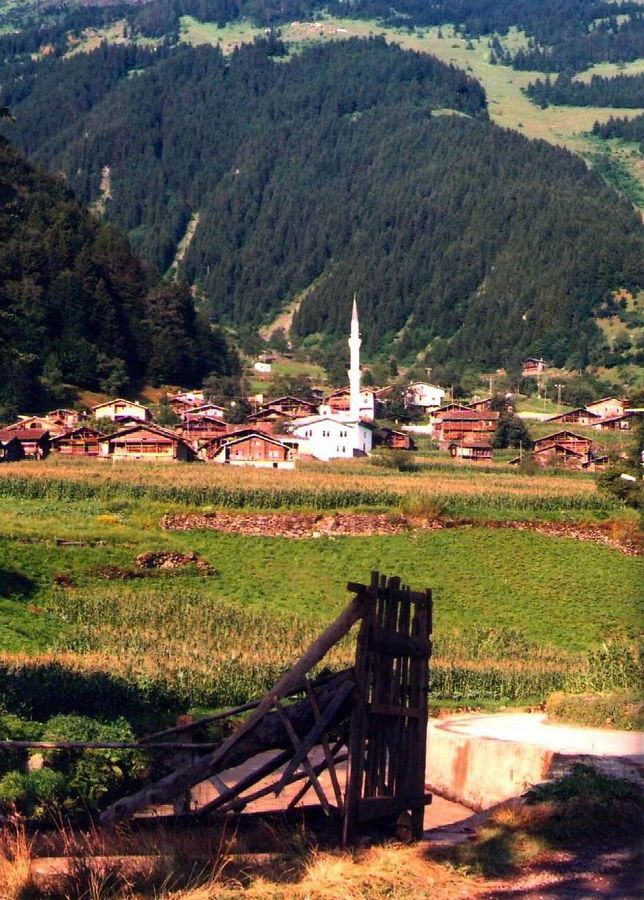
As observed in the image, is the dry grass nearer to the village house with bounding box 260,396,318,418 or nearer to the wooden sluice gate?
the village house with bounding box 260,396,318,418

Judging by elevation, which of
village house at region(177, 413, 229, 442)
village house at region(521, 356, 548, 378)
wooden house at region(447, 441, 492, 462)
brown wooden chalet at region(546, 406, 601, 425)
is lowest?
wooden house at region(447, 441, 492, 462)

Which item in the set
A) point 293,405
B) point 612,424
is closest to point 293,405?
point 293,405

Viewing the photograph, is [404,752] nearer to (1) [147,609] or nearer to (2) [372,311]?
(1) [147,609]

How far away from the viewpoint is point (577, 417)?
334ft

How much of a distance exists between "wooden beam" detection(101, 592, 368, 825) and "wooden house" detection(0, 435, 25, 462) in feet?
177

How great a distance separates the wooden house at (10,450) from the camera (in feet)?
212

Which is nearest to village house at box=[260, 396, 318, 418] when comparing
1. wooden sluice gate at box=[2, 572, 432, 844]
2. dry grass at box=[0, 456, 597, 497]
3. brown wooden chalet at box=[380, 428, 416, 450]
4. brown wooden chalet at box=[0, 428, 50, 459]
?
brown wooden chalet at box=[380, 428, 416, 450]

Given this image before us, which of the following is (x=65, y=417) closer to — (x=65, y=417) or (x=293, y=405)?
(x=65, y=417)

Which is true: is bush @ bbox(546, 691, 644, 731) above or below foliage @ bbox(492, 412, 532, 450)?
below

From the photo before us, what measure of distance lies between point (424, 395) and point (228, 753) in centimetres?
10497

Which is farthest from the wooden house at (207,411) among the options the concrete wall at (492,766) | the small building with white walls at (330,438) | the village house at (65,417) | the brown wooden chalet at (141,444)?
the concrete wall at (492,766)

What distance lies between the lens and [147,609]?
32.1m

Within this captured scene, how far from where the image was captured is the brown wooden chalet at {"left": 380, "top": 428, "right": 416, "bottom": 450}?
83375 mm

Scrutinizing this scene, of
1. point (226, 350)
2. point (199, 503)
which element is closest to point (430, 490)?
point (199, 503)
